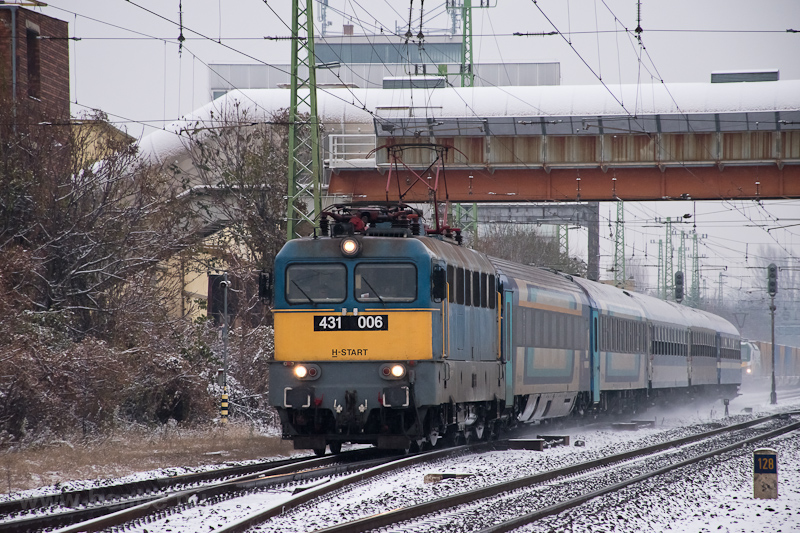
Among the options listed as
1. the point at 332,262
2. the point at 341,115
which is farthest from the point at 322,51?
the point at 332,262

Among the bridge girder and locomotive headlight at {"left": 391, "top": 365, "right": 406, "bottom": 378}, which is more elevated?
the bridge girder

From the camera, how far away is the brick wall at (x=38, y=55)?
122ft

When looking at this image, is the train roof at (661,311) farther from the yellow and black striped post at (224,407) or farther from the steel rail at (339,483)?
the steel rail at (339,483)

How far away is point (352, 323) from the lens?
15.6 m

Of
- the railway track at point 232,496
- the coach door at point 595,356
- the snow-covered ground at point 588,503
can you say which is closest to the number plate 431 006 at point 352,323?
the railway track at point 232,496

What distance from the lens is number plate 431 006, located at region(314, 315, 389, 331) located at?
15.6 meters

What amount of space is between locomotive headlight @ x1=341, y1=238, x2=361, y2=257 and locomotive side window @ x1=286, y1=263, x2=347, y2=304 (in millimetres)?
216

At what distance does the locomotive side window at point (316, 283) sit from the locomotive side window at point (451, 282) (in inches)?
63.3

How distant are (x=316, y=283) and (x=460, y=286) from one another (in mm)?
2455

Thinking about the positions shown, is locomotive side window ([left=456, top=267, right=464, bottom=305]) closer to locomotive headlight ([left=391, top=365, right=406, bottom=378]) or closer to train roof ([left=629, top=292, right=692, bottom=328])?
locomotive headlight ([left=391, top=365, right=406, bottom=378])

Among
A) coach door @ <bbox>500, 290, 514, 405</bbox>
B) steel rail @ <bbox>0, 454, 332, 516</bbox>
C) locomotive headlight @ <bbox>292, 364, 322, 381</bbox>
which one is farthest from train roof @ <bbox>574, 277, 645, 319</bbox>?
steel rail @ <bbox>0, 454, 332, 516</bbox>

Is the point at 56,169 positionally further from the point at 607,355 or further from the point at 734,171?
the point at 734,171

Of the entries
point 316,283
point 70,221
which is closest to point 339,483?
point 316,283

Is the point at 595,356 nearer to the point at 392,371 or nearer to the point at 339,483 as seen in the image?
the point at 392,371
